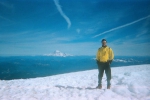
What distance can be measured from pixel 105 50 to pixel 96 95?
1.12 m

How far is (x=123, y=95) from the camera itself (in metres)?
2.80

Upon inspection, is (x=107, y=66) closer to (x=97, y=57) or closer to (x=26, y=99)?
(x=97, y=57)

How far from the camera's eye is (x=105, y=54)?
345 centimetres

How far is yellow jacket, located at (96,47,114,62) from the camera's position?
11.3 ft

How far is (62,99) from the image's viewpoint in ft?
9.12

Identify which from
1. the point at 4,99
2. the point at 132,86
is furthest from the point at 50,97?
the point at 132,86

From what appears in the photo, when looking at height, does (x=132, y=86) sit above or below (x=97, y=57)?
below

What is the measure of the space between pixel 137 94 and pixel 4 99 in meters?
2.68

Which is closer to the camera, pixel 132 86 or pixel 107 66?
pixel 132 86

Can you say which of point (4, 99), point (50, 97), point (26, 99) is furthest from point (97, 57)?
point (4, 99)

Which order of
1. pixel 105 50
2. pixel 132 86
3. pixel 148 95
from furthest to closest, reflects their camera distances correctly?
1. pixel 105 50
2. pixel 132 86
3. pixel 148 95

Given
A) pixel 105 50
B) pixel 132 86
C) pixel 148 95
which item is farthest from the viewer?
pixel 105 50

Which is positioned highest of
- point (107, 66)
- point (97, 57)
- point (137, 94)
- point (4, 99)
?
point (97, 57)

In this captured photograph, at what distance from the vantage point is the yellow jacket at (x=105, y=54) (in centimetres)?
344
